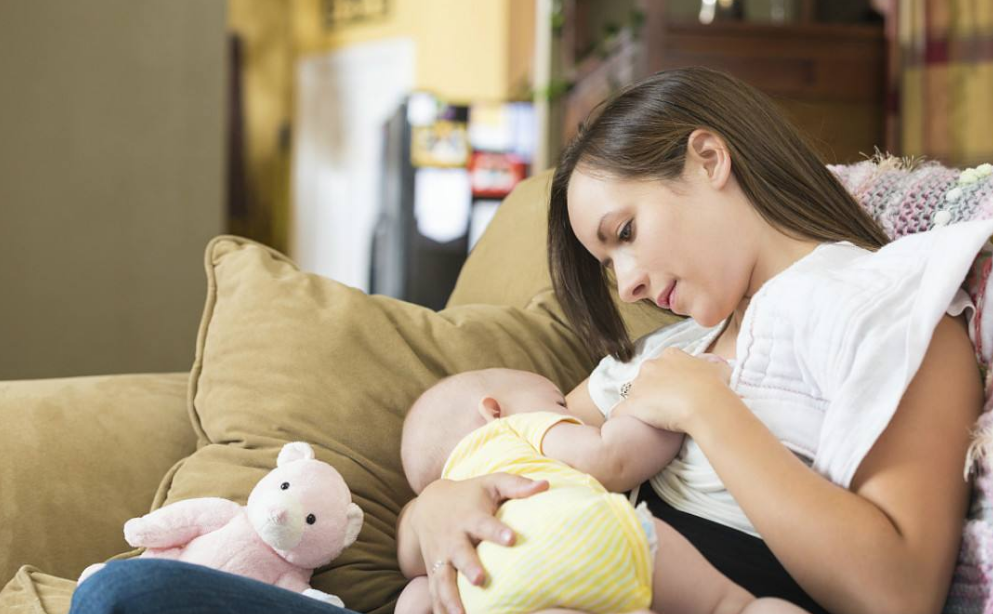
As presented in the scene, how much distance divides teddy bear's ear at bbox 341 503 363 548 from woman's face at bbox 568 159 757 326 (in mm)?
399

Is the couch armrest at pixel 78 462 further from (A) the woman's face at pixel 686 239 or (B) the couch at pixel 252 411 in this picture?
(A) the woman's face at pixel 686 239

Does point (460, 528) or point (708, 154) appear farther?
point (708, 154)

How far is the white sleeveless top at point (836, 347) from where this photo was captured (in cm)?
91

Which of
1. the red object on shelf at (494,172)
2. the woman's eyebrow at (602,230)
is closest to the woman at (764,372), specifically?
the woman's eyebrow at (602,230)

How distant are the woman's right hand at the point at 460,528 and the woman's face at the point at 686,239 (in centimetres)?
30

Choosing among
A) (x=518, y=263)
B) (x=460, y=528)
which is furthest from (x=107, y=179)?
(x=460, y=528)

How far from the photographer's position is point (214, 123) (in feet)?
11.9

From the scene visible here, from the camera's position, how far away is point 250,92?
7.94 meters

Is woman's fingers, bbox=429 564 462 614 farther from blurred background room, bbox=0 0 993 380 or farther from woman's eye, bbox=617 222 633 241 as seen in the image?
blurred background room, bbox=0 0 993 380

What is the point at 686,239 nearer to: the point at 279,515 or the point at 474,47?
the point at 279,515

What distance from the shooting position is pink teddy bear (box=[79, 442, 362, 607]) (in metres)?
1.10

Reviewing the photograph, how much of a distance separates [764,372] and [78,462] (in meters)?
0.90

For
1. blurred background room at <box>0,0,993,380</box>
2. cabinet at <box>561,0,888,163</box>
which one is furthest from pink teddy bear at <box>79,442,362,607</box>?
cabinet at <box>561,0,888,163</box>

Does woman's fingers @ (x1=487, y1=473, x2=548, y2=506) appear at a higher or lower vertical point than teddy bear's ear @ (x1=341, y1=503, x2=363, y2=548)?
higher
